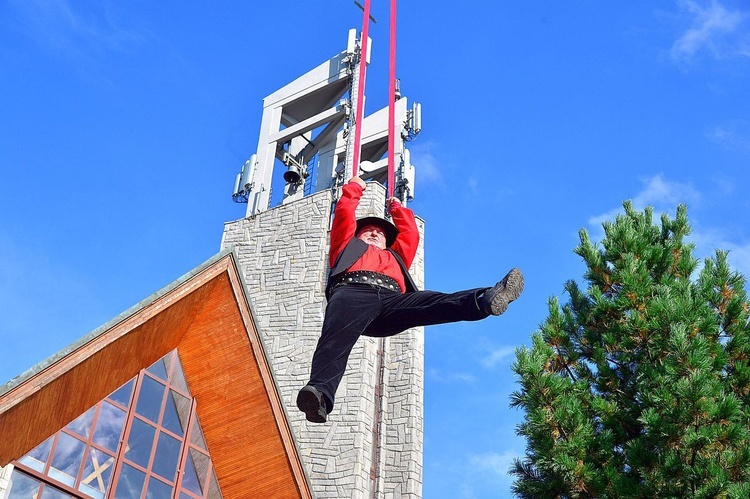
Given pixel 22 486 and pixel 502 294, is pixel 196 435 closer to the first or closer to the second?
pixel 22 486

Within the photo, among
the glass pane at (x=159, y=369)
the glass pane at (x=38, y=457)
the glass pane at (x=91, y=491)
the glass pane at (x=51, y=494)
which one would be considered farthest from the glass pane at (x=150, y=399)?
the glass pane at (x=51, y=494)

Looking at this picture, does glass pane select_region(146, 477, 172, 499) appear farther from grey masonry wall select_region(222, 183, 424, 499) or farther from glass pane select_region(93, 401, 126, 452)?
grey masonry wall select_region(222, 183, 424, 499)

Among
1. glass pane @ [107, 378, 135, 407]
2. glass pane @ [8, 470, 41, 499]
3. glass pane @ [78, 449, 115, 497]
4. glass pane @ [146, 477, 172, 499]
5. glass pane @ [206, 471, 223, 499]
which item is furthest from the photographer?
glass pane @ [206, 471, 223, 499]

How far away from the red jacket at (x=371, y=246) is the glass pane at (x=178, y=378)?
691 cm

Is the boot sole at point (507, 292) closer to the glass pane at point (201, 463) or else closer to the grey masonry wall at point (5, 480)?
the grey masonry wall at point (5, 480)

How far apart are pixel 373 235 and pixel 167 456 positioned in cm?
680

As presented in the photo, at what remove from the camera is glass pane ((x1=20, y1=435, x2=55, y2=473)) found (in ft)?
37.0

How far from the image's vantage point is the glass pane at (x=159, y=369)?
13.6 m

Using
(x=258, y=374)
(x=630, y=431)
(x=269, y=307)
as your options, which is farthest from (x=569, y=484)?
(x=269, y=307)

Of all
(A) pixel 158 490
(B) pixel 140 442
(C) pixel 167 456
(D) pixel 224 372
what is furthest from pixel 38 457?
(D) pixel 224 372

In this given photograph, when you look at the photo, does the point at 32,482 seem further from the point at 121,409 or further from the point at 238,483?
the point at 238,483

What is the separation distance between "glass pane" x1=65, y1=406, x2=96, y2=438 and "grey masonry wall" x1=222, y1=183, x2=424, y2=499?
393cm

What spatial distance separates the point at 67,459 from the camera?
463 inches

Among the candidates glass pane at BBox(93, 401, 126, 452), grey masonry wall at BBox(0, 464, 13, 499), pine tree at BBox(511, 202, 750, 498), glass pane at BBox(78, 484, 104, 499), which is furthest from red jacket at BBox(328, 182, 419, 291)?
glass pane at BBox(93, 401, 126, 452)
